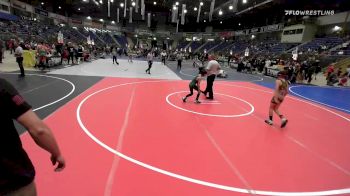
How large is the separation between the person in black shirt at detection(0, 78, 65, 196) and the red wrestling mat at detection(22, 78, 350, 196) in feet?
6.86

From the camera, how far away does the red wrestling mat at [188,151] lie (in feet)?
13.5

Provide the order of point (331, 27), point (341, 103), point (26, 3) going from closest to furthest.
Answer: point (341, 103), point (331, 27), point (26, 3)

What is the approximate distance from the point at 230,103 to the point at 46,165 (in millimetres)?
7620

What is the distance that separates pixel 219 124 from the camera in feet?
24.4

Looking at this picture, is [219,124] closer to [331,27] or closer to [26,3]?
[331,27]

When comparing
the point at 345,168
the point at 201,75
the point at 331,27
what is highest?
the point at 331,27

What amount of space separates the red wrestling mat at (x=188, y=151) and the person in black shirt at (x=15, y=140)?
209cm

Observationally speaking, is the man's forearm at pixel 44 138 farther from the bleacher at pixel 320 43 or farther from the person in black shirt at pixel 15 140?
the bleacher at pixel 320 43

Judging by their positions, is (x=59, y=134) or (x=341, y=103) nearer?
(x=59, y=134)

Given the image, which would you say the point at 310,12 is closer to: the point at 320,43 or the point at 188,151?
the point at 320,43

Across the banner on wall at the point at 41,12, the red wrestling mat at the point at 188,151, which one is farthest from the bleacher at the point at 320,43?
the banner on wall at the point at 41,12

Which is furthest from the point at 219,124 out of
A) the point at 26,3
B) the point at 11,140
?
the point at 26,3

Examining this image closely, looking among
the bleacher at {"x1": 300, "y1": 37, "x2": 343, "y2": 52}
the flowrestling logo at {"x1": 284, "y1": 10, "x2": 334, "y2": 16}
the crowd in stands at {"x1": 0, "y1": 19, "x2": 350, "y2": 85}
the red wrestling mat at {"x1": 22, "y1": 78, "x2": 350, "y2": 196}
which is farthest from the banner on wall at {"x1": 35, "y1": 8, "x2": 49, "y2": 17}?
the bleacher at {"x1": 300, "y1": 37, "x2": 343, "y2": 52}

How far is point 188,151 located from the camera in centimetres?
542
